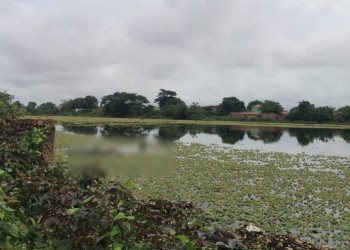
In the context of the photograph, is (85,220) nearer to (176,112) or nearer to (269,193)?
(269,193)

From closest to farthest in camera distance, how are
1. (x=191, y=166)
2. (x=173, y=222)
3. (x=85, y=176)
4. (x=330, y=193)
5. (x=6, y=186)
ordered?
1. (x=6, y=186)
2. (x=173, y=222)
3. (x=85, y=176)
4. (x=330, y=193)
5. (x=191, y=166)

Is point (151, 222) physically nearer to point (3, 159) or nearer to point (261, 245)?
point (3, 159)

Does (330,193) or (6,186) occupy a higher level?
(6,186)

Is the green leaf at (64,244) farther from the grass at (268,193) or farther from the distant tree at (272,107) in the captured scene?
the distant tree at (272,107)

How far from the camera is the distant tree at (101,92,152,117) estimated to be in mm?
64188

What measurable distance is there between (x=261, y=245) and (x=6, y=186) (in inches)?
135

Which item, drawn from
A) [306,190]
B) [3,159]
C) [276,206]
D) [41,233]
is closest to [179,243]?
[41,233]

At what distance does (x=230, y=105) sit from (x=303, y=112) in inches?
774

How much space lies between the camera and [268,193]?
7930mm

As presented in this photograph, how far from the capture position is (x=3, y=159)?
2.71 metres

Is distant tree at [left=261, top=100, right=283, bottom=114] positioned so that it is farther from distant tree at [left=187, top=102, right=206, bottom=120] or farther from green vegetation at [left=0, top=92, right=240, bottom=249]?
green vegetation at [left=0, top=92, right=240, bottom=249]

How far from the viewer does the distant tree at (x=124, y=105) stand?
6419 centimetres

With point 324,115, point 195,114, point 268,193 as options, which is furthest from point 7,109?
point 324,115

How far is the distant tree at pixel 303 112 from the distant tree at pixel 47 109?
5743cm
